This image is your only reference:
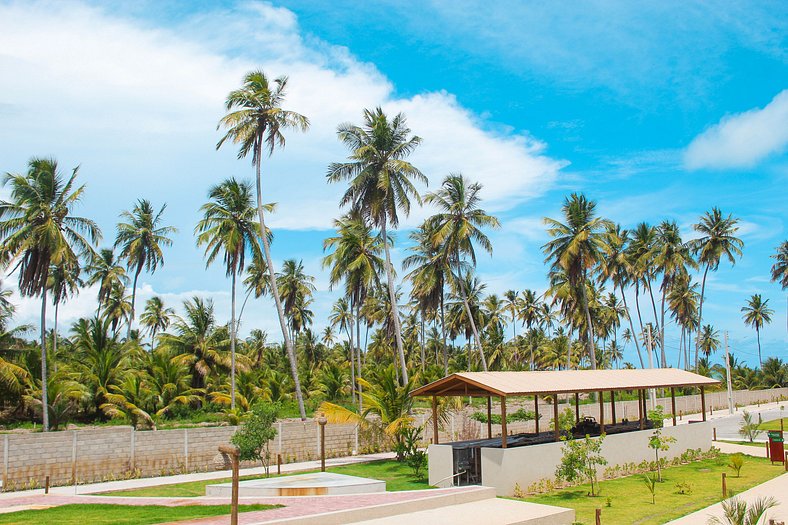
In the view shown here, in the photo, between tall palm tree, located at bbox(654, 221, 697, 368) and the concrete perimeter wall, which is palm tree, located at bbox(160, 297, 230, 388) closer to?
the concrete perimeter wall

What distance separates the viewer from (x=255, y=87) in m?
32.8

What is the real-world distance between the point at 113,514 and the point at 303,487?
13.3 feet

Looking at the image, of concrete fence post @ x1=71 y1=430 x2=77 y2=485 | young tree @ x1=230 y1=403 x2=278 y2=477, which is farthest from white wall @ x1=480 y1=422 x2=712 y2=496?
concrete fence post @ x1=71 y1=430 x2=77 y2=485

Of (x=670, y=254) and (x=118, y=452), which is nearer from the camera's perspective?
(x=118, y=452)

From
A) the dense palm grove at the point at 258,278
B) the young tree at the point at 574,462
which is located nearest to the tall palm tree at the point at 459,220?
the dense palm grove at the point at 258,278

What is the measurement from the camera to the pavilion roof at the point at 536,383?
1770cm

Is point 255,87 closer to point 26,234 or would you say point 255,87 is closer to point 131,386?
point 26,234

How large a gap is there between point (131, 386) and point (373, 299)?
3140 cm

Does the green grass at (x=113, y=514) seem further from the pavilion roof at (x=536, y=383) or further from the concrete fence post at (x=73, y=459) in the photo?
the pavilion roof at (x=536, y=383)

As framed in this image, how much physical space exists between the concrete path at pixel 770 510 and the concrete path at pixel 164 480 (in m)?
12.3

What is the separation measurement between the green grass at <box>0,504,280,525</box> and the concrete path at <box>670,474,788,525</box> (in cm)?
873

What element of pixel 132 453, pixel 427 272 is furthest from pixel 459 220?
pixel 132 453

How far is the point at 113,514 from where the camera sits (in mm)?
13609

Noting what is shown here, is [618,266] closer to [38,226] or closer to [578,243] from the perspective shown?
[578,243]
